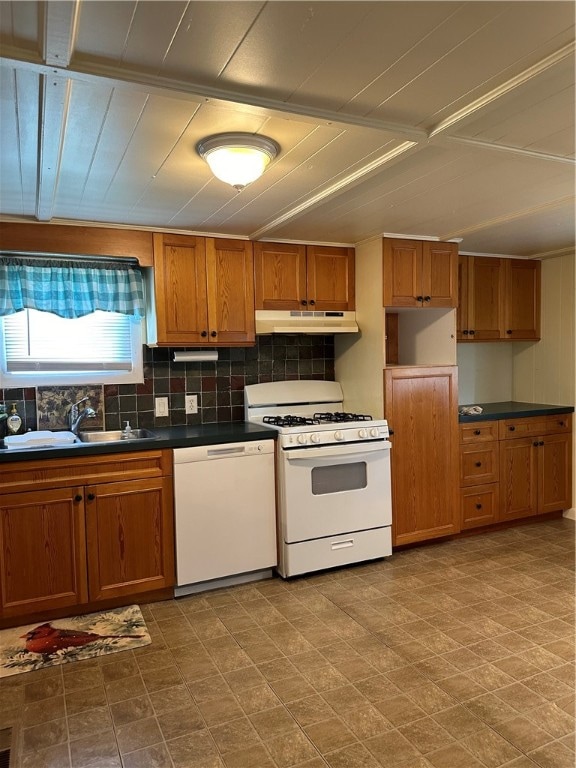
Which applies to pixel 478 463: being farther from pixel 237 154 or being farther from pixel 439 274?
pixel 237 154

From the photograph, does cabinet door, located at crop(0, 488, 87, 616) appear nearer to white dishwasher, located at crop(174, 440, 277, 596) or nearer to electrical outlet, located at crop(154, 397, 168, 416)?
white dishwasher, located at crop(174, 440, 277, 596)

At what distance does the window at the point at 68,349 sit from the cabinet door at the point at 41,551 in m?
A: 0.84

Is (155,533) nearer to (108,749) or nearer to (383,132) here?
A: (108,749)

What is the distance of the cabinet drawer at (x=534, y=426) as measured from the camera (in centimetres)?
412

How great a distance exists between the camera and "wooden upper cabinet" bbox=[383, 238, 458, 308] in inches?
142

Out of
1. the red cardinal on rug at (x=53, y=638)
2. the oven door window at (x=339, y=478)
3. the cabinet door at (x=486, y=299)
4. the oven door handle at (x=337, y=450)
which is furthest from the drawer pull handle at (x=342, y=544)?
the cabinet door at (x=486, y=299)

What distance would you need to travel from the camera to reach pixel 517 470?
165 inches

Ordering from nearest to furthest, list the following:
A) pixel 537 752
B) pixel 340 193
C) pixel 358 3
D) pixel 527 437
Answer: pixel 358 3 → pixel 537 752 → pixel 340 193 → pixel 527 437

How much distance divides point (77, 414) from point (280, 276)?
1562mm

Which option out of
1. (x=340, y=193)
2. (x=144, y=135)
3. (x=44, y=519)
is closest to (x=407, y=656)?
(x=44, y=519)

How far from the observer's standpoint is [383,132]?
1903 mm

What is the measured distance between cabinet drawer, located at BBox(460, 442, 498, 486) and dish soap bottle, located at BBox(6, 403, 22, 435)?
9.71ft

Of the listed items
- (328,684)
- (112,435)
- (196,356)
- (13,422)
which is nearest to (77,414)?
(112,435)

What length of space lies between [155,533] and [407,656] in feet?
4.75
